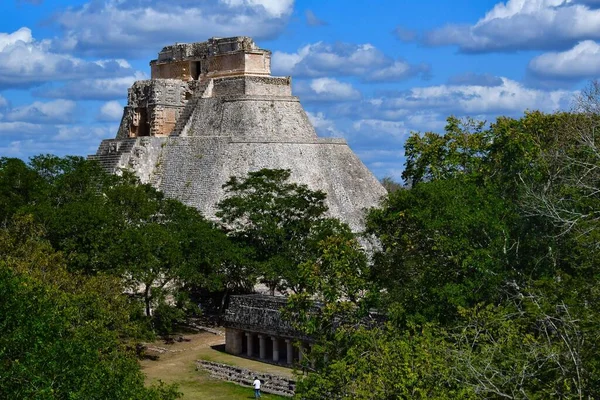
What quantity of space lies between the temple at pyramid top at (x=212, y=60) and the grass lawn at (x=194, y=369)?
52.7 ft

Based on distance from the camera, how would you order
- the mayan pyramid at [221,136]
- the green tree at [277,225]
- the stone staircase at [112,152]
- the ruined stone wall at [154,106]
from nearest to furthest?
the green tree at [277,225] → the mayan pyramid at [221,136] → the stone staircase at [112,152] → the ruined stone wall at [154,106]

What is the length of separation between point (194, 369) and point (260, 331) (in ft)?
7.69

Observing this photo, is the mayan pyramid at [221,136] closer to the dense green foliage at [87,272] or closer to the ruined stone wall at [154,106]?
the ruined stone wall at [154,106]

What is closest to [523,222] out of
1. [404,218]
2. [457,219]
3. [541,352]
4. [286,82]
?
[457,219]

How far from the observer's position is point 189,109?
4656 cm

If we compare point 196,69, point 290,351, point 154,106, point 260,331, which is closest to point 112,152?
point 154,106

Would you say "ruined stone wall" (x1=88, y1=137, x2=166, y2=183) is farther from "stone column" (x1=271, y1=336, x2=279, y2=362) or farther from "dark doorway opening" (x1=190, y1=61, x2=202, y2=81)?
"stone column" (x1=271, y1=336, x2=279, y2=362)

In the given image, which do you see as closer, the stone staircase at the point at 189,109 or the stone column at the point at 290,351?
the stone column at the point at 290,351

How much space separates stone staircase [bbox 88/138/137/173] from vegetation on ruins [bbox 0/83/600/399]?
4.45 metres

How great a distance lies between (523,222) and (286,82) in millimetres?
25529

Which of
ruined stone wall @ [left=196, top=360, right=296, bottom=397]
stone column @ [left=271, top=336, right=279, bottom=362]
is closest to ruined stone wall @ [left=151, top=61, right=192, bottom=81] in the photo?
stone column @ [left=271, top=336, right=279, bottom=362]

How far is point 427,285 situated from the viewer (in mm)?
22203

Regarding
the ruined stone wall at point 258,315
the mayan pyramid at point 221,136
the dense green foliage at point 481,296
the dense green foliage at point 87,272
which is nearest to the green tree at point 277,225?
the dense green foliage at point 87,272

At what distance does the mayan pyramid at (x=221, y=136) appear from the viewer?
141ft
